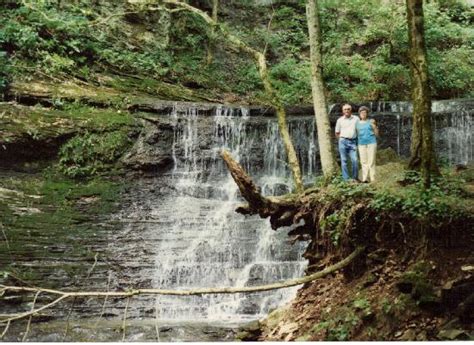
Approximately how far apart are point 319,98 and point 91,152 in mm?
5141

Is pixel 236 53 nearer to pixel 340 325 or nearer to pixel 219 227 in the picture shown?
pixel 219 227

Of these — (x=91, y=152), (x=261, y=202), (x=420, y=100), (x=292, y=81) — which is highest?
(x=292, y=81)

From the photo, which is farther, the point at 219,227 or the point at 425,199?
the point at 219,227

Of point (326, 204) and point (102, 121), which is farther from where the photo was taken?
point (102, 121)

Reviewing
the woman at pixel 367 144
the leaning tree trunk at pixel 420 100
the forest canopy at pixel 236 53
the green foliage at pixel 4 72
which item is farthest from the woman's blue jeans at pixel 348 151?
→ the green foliage at pixel 4 72

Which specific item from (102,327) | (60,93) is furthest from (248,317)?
(60,93)

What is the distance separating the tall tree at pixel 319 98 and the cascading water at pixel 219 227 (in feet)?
6.48

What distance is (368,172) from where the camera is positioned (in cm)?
672

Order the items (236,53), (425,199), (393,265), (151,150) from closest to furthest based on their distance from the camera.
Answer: (425,199)
(393,265)
(151,150)
(236,53)

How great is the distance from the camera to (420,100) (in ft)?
15.8

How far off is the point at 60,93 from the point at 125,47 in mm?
3498

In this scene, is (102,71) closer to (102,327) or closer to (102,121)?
(102,121)

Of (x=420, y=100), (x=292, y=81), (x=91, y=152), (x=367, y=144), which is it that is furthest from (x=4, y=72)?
→ (x=420, y=100)

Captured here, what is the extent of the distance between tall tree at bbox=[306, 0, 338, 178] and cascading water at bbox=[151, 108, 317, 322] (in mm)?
1977
